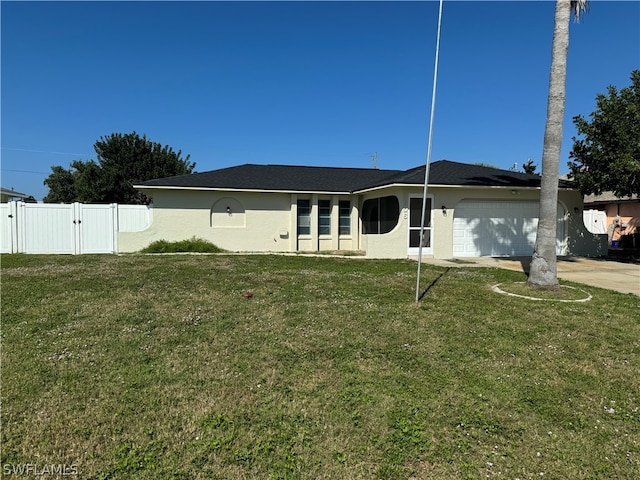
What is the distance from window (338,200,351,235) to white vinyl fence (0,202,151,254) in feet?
30.8

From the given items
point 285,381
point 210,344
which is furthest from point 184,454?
point 210,344

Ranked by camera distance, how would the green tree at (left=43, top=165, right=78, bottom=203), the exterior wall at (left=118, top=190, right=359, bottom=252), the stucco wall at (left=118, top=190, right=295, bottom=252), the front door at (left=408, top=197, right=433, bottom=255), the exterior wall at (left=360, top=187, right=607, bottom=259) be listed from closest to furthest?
the exterior wall at (left=360, top=187, right=607, bottom=259) < the front door at (left=408, top=197, right=433, bottom=255) < the stucco wall at (left=118, top=190, right=295, bottom=252) < the exterior wall at (left=118, top=190, right=359, bottom=252) < the green tree at (left=43, top=165, right=78, bottom=203)

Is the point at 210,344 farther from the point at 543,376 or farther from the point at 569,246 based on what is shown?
the point at 569,246

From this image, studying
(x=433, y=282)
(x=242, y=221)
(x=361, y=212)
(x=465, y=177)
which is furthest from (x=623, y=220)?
(x=242, y=221)

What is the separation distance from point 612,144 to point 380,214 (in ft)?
26.7

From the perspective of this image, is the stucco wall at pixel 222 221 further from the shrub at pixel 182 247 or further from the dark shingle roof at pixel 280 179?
the dark shingle roof at pixel 280 179

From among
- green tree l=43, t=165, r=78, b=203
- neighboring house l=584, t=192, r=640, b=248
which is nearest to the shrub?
neighboring house l=584, t=192, r=640, b=248

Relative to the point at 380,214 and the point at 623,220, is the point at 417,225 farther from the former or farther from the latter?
the point at 623,220

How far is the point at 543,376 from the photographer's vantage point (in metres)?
4.15

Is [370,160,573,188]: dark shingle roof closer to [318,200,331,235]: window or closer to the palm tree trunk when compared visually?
[318,200,331,235]: window

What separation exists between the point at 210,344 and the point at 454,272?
7.75 metres

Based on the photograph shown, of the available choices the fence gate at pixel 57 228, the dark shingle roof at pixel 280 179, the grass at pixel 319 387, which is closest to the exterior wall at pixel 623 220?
the dark shingle roof at pixel 280 179

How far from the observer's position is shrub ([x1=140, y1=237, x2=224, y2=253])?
1602cm

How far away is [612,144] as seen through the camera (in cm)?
1263
